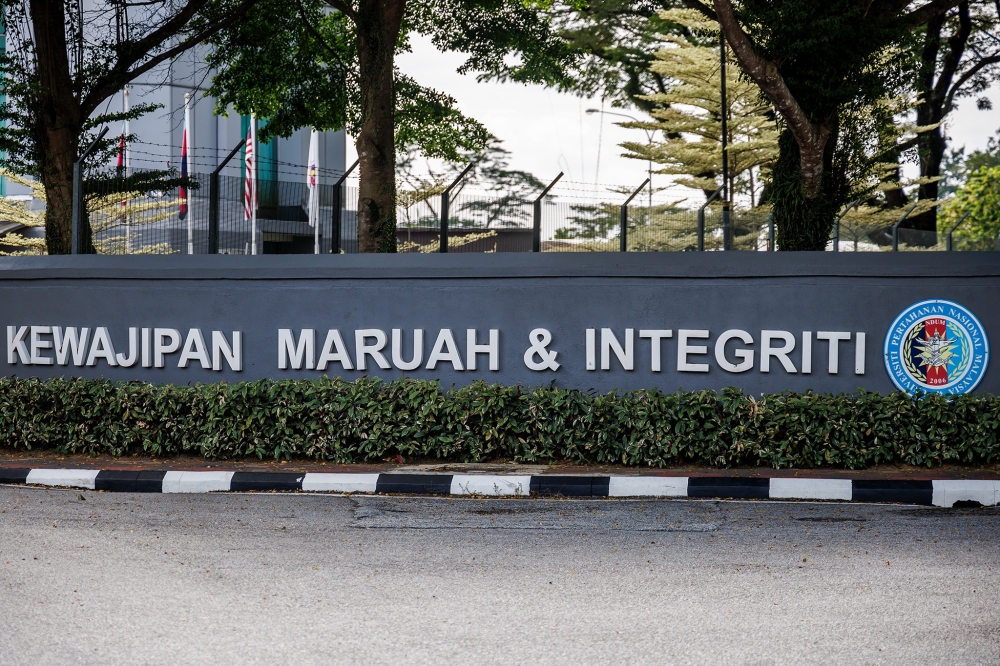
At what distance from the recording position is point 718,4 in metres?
12.9

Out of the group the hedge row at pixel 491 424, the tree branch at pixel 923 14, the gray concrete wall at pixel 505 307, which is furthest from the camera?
the tree branch at pixel 923 14

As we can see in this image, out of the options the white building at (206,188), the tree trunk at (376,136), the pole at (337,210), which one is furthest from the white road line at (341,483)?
the tree trunk at (376,136)

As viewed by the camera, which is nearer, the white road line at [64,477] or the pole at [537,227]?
the white road line at [64,477]

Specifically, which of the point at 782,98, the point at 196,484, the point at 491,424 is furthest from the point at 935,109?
the point at 196,484

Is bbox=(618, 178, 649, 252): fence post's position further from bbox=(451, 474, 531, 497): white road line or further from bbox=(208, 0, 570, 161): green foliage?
bbox=(451, 474, 531, 497): white road line

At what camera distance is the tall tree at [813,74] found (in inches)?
517

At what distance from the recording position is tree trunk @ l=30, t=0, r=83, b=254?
13859 millimetres

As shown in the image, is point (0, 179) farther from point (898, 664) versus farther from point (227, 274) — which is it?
point (898, 664)

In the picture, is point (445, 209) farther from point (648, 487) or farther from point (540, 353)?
point (648, 487)

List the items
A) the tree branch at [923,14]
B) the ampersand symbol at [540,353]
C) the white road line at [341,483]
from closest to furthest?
the white road line at [341,483]
the ampersand symbol at [540,353]
the tree branch at [923,14]

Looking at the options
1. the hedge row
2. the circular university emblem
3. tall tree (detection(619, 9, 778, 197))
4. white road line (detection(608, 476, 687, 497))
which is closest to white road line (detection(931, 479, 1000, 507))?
the hedge row

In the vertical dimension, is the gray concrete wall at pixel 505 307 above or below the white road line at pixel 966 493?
above

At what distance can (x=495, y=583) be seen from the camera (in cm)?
549

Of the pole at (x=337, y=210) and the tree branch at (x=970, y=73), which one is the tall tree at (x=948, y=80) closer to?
the tree branch at (x=970, y=73)
